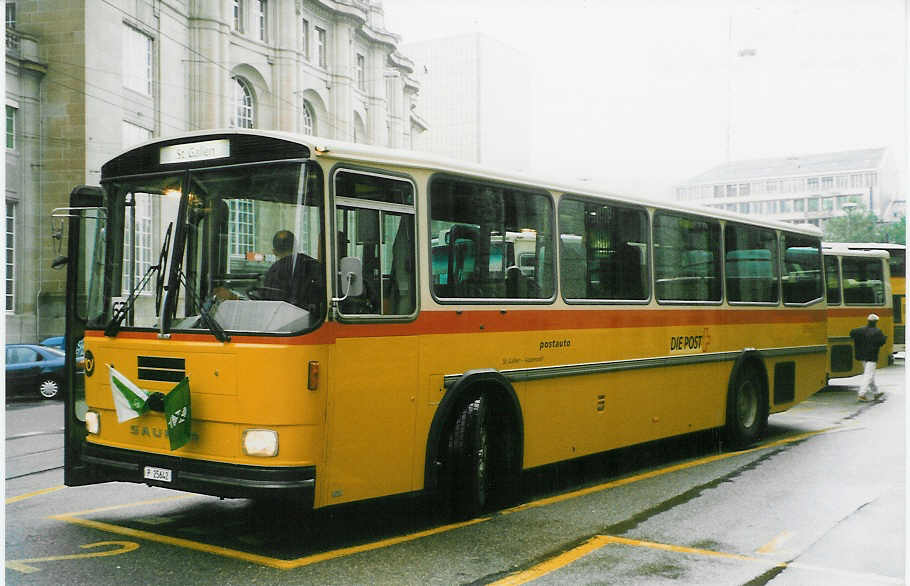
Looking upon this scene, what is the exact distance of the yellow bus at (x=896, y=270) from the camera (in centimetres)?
2230

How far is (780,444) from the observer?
12.2m

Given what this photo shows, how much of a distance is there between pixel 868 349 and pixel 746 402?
24.0 ft

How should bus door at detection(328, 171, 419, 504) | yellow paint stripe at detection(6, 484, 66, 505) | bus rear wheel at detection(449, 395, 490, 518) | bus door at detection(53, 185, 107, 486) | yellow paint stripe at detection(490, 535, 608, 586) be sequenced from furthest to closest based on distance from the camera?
yellow paint stripe at detection(6, 484, 66, 505)
bus rear wheel at detection(449, 395, 490, 518)
bus door at detection(53, 185, 107, 486)
bus door at detection(328, 171, 419, 504)
yellow paint stripe at detection(490, 535, 608, 586)

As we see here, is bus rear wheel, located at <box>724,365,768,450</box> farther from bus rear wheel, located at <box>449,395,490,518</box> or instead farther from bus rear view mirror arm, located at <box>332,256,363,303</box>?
bus rear view mirror arm, located at <box>332,256,363,303</box>

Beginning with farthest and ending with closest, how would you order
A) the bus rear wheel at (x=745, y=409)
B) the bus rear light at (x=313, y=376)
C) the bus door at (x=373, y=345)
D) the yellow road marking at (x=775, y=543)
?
the bus rear wheel at (x=745, y=409), the yellow road marking at (x=775, y=543), the bus door at (x=373, y=345), the bus rear light at (x=313, y=376)

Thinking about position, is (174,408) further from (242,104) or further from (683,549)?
(242,104)

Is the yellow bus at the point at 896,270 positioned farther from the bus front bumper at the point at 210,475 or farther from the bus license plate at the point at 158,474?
the bus license plate at the point at 158,474

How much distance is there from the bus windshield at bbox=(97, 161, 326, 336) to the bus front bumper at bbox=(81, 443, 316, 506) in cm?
90

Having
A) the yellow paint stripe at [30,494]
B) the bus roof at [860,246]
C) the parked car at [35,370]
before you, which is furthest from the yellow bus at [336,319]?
the bus roof at [860,246]

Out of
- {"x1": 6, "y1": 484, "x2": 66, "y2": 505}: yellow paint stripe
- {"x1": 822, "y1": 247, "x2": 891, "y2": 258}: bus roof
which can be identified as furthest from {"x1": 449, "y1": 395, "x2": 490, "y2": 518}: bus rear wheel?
{"x1": 822, "y1": 247, "x2": 891, "y2": 258}: bus roof

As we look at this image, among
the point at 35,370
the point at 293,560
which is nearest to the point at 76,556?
the point at 293,560

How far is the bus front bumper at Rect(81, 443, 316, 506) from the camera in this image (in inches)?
243

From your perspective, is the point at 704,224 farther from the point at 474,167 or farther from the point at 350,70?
the point at 350,70

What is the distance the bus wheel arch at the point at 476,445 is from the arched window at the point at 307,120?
2248cm
